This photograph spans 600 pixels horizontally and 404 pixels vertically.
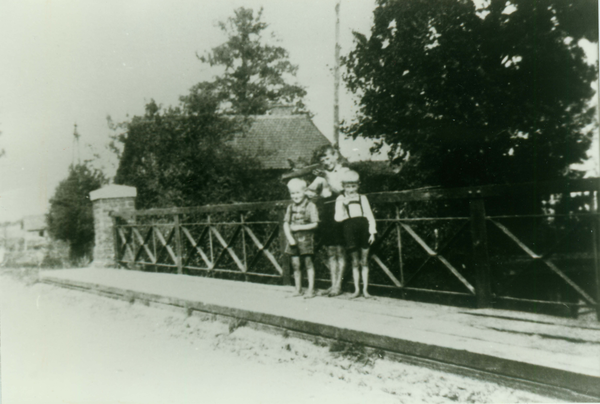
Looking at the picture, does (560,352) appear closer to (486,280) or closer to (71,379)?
(486,280)

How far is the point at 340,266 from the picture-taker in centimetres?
524

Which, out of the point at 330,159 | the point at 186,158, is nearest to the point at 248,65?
the point at 186,158

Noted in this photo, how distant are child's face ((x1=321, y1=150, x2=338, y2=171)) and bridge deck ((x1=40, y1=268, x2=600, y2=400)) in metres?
1.45

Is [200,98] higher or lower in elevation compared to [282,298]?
higher

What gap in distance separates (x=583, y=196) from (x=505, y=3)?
5530mm

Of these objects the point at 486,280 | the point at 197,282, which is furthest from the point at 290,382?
the point at 197,282

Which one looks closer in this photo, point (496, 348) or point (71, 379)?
point (496, 348)

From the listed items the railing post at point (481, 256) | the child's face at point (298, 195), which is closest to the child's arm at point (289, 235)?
the child's face at point (298, 195)

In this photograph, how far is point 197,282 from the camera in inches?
281

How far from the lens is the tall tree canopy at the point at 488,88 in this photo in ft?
29.7

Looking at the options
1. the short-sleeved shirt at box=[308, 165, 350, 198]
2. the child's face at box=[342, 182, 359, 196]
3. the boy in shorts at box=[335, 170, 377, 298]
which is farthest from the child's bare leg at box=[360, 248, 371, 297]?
the short-sleeved shirt at box=[308, 165, 350, 198]

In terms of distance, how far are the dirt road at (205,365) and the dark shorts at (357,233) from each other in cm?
121

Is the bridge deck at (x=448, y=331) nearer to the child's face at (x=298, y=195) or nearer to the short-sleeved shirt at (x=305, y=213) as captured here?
the short-sleeved shirt at (x=305, y=213)

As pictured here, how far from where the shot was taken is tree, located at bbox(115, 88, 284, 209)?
11227 mm
